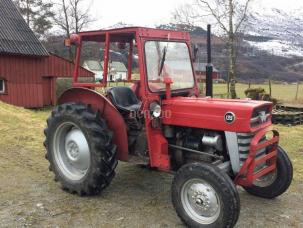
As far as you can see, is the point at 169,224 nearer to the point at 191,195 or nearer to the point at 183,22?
the point at 191,195

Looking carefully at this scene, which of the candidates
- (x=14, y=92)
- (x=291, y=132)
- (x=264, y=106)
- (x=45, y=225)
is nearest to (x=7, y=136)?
(x=45, y=225)

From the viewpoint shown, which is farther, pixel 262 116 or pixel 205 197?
pixel 262 116

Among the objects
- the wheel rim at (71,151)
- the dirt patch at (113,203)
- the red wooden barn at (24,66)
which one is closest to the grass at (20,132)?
the dirt patch at (113,203)

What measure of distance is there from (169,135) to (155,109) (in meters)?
0.41

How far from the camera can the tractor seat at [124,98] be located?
5.55 metres

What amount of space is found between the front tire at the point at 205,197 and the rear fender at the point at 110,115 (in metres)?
1.09

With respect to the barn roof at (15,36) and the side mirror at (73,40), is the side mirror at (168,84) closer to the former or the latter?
the side mirror at (73,40)

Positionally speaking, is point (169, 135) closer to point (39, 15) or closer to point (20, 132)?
point (20, 132)

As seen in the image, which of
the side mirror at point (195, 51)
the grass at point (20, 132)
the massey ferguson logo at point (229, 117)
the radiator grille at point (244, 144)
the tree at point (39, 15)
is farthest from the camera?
the tree at point (39, 15)

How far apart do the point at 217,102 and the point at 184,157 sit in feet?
2.90

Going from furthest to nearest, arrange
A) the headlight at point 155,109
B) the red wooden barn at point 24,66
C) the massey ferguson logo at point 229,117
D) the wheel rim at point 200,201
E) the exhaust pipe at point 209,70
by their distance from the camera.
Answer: the red wooden barn at point 24,66 → the exhaust pipe at point 209,70 → the headlight at point 155,109 → the massey ferguson logo at point 229,117 → the wheel rim at point 200,201

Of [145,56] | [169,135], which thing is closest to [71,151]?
[169,135]

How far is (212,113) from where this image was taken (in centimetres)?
463

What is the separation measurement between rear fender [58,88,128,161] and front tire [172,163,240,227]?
109 cm
